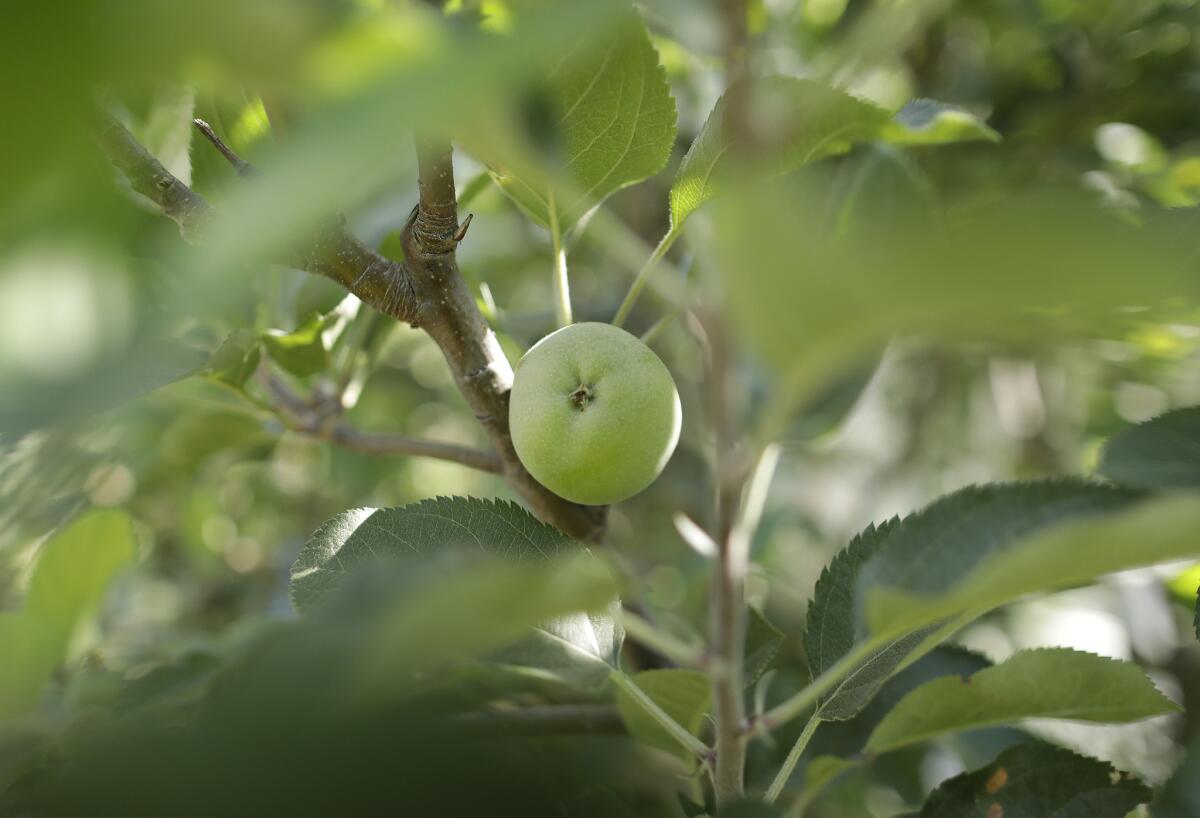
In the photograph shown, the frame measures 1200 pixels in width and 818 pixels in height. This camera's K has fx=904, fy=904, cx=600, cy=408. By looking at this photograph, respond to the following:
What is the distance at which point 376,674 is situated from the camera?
33 centimetres

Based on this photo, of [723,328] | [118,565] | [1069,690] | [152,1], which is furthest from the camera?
[118,565]

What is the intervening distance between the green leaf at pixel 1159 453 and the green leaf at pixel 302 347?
70cm

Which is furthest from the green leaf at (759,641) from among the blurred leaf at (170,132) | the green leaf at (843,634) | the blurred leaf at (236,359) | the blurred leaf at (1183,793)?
the blurred leaf at (170,132)

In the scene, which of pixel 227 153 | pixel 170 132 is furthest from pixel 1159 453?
pixel 170 132

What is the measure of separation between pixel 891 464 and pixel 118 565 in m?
2.03

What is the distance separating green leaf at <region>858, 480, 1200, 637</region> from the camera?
41cm

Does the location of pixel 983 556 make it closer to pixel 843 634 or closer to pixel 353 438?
pixel 843 634

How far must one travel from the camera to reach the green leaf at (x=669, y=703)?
61cm

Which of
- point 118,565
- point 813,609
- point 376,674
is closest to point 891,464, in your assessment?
point 813,609

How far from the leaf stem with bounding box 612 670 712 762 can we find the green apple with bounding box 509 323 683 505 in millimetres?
133

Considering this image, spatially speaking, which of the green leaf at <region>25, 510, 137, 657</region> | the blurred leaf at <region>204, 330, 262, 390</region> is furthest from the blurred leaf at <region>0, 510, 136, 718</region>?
the blurred leaf at <region>204, 330, 262, 390</region>

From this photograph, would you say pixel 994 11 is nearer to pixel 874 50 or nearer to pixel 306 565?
pixel 874 50

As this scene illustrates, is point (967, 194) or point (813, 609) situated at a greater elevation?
point (813, 609)

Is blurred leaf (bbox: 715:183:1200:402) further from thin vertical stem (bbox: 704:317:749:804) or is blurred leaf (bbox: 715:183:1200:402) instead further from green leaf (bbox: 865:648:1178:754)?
green leaf (bbox: 865:648:1178:754)
